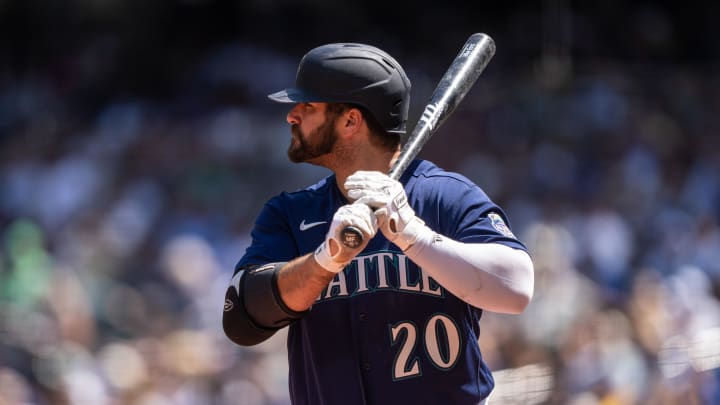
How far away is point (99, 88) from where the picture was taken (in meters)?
9.95

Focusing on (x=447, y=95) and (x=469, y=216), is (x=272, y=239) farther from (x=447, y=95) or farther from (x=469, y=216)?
(x=447, y=95)

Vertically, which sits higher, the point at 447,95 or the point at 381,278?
the point at 447,95

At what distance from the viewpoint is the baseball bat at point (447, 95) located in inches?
92.4

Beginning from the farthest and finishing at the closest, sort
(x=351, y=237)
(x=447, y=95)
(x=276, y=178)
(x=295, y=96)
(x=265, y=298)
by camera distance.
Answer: (x=276, y=178), (x=447, y=95), (x=295, y=96), (x=265, y=298), (x=351, y=237)

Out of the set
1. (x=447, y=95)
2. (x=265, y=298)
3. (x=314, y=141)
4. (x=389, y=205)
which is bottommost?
(x=265, y=298)

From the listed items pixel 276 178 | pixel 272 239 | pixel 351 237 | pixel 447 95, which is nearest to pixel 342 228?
pixel 351 237

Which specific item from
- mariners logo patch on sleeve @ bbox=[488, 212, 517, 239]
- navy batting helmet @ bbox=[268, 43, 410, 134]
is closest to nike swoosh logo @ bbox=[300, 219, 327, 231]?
navy batting helmet @ bbox=[268, 43, 410, 134]

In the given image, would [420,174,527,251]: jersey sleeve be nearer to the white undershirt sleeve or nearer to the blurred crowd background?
the white undershirt sleeve

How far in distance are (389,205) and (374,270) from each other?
0.87ft

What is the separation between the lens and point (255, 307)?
7.27ft

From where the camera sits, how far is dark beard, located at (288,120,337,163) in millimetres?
2328

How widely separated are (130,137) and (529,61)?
12.4 ft

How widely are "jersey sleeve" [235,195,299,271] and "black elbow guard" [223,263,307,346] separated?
0.16 ft

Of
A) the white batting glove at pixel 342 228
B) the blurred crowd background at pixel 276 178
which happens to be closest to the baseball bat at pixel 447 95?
the white batting glove at pixel 342 228
